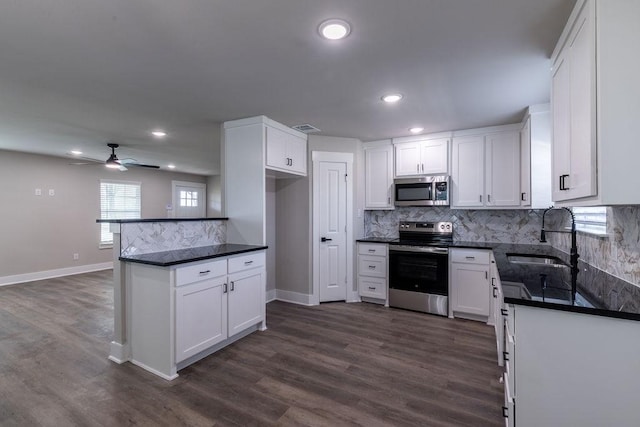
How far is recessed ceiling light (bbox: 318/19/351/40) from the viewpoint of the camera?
1734 millimetres

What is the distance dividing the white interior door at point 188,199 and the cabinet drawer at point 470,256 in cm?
727

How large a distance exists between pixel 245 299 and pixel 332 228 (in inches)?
66.7

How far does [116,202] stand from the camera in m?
7.00

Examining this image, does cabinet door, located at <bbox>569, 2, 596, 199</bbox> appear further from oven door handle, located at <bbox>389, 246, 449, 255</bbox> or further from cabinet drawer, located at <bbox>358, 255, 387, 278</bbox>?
cabinet drawer, located at <bbox>358, 255, 387, 278</bbox>

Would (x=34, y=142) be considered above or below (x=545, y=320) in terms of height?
above

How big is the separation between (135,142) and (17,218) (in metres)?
2.87

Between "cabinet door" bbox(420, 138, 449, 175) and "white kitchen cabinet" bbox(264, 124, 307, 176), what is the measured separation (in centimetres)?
167

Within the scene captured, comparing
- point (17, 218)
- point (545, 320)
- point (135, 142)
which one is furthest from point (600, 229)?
point (17, 218)

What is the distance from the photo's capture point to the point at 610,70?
1.29 meters

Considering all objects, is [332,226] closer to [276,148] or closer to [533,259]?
[276,148]

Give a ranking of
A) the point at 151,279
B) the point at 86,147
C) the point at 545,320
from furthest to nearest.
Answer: the point at 86,147 < the point at 151,279 < the point at 545,320

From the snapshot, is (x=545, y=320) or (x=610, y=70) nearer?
(x=610, y=70)

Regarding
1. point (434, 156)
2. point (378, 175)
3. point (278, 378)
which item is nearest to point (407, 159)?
point (434, 156)

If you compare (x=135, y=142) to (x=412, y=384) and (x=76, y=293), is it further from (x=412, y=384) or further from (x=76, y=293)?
(x=412, y=384)
